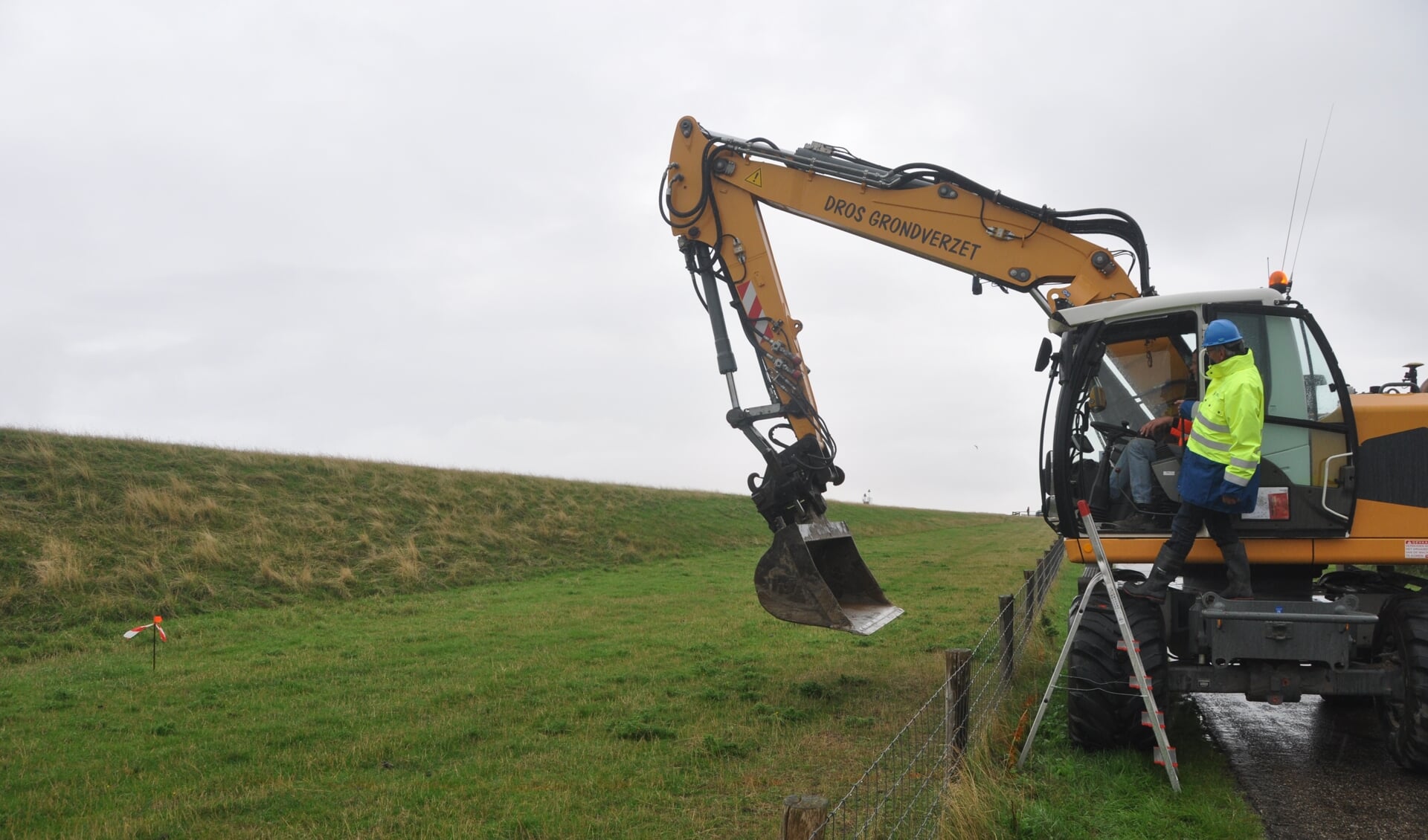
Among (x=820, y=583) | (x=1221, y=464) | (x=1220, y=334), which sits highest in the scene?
(x=1220, y=334)

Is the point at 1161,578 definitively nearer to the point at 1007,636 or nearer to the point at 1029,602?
the point at 1007,636

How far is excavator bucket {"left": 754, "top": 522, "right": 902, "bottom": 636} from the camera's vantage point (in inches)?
323

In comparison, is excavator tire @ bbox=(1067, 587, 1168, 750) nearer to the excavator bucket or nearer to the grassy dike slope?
the excavator bucket

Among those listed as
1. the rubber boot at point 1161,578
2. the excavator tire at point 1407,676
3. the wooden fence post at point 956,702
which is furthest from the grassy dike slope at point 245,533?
the excavator tire at point 1407,676

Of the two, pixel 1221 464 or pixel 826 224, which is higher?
pixel 826 224

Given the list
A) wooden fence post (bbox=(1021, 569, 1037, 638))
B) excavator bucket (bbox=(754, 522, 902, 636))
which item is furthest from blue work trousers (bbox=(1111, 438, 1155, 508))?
wooden fence post (bbox=(1021, 569, 1037, 638))

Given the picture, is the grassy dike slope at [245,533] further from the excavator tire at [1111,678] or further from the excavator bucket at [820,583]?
the excavator tire at [1111,678]

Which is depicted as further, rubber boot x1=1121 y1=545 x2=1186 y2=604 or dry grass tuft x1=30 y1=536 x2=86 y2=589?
dry grass tuft x1=30 y1=536 x2=86 y2=589

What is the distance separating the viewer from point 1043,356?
8062 mm

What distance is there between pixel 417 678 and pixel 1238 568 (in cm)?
785

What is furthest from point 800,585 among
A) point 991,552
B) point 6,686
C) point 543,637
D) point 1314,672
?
point 991,552

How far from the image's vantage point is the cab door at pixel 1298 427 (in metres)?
7.00

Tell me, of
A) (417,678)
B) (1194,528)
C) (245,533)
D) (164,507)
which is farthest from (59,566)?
(1194,528)

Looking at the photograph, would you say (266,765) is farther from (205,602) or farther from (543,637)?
(205,602)
